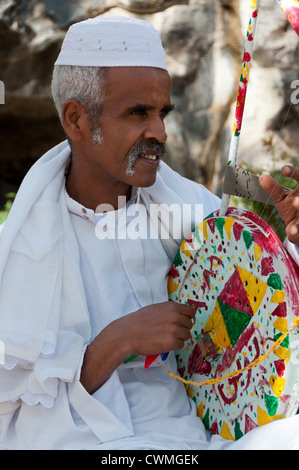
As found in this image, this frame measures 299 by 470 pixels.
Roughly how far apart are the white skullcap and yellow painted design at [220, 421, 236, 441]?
3.80 feet

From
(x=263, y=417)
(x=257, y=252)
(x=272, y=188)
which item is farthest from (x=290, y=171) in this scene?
(x=263, y=417)

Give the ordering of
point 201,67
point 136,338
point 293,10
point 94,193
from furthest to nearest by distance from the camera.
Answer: point 201,67
point 94,193
point 136,338
point 293,10

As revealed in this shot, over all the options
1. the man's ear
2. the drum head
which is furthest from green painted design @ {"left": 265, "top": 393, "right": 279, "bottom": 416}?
the man's ear

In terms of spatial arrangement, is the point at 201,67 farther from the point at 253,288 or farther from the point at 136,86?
the point at 253,288

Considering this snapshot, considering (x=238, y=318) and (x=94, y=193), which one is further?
(x=94, y=193)

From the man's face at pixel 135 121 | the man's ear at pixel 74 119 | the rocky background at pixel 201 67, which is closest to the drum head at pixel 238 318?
the man's face at pixel 135 121

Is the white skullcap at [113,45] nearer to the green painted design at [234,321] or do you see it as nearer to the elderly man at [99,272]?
the elderly man at [99,272]

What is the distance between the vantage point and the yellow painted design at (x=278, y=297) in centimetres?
192

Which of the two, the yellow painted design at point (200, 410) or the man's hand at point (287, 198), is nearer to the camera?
the man's hand at point (287, 198)

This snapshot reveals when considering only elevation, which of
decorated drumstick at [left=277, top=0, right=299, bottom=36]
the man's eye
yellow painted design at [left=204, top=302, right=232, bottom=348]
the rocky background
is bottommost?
the rocky background

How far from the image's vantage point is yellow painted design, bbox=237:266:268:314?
203 centimetres

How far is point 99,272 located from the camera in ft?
7.72

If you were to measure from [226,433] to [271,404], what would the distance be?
257 millimetres

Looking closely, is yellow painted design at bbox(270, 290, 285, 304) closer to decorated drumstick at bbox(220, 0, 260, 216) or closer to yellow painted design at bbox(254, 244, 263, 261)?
yellow painted design at bbox(254, 244, 263, 261)
